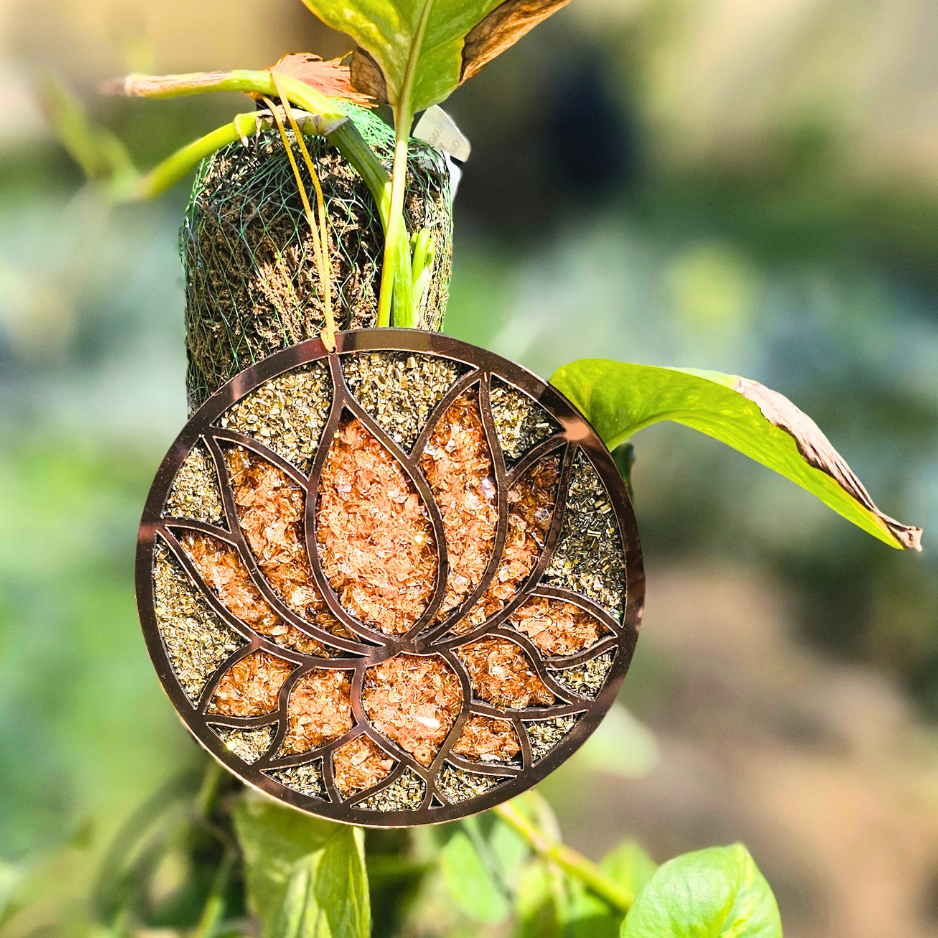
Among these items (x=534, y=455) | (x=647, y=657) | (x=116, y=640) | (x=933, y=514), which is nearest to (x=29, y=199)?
(x=116, y=640)

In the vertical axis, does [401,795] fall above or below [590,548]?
below

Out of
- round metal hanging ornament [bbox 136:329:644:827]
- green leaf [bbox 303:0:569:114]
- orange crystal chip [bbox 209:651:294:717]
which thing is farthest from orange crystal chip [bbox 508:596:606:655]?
green leaf [bbox 303:0:569:114]

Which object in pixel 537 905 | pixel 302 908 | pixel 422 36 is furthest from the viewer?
pixel 537 905

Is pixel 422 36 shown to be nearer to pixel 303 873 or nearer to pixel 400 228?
pixel 400 228

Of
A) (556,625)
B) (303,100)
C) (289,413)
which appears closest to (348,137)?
(303,100)

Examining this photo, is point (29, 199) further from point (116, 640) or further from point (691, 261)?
point (691, 261)

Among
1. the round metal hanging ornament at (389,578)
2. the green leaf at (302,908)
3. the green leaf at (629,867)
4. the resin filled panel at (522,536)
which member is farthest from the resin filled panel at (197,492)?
the green leaf at (629,867)
